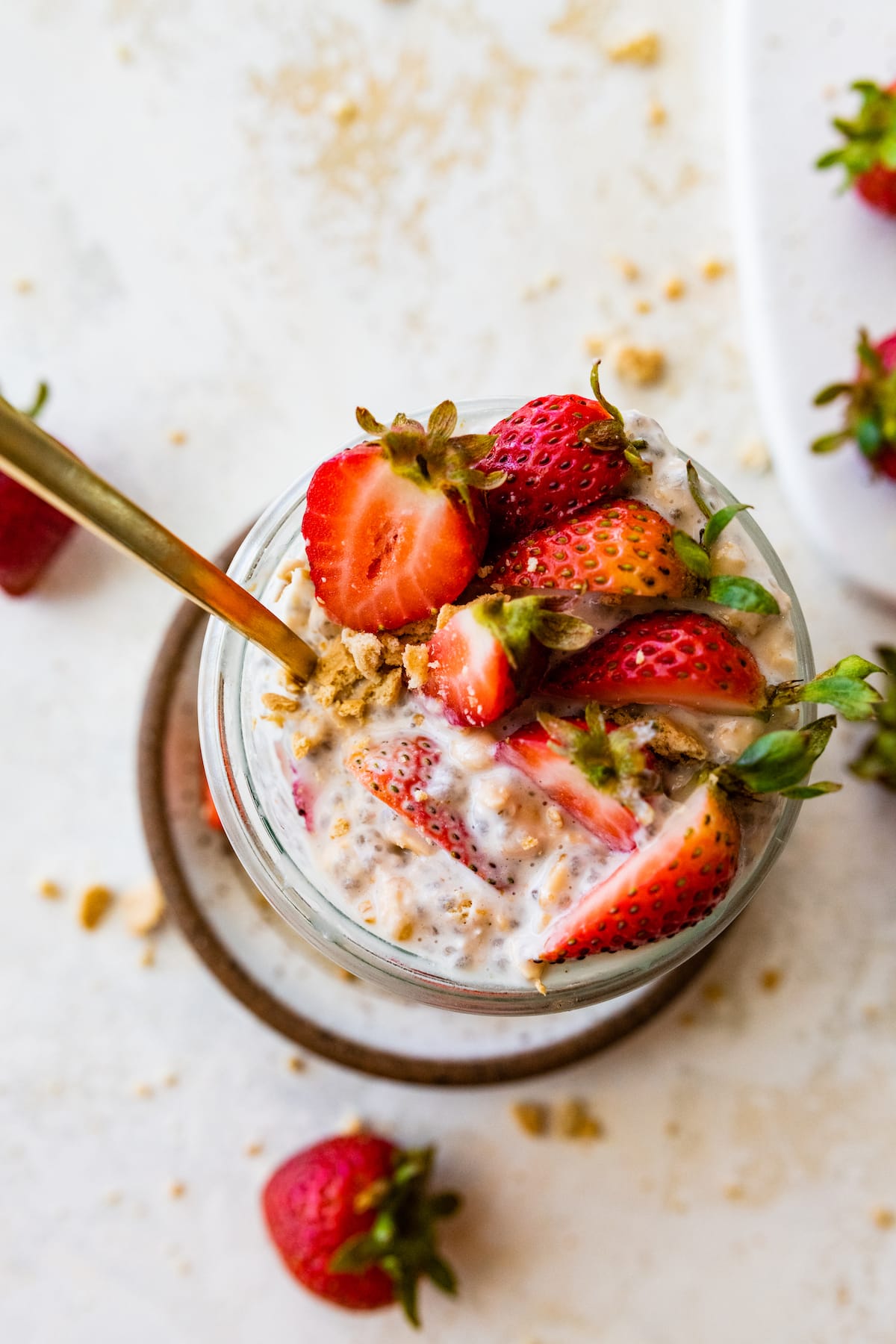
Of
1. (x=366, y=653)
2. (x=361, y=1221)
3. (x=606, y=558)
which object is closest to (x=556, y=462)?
(x=606, y=558)

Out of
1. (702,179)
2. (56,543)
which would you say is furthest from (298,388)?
(702,179)

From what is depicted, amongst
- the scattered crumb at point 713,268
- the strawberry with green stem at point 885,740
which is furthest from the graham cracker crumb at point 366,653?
the scattered crumb at point 713,268

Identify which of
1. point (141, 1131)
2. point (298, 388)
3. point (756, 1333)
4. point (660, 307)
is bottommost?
point (756, 1333)

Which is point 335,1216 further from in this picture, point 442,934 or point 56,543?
point 56,543

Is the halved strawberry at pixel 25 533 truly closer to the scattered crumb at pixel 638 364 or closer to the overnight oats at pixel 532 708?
the overnight oats at pixel 532 708

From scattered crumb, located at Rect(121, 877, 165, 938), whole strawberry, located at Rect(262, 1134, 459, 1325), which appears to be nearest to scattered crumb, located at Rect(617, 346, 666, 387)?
scattered crumb, located at Rect(121, 877, 165, 938)

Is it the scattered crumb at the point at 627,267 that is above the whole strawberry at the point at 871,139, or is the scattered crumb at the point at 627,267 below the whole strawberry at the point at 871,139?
above

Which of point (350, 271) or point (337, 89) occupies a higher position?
point (337, 89)
